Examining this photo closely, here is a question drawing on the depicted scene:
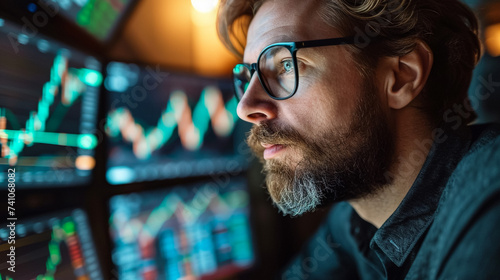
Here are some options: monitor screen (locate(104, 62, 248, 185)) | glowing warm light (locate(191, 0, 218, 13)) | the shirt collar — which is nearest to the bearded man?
the shirt collar

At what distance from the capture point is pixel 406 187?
1.05 m

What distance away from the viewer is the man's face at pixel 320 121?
3.32ft

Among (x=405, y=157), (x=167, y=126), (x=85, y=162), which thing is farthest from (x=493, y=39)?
(x=85, y=162)

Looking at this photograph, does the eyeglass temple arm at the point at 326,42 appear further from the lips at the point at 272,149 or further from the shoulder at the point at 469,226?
the shoulder at the point at 469,226

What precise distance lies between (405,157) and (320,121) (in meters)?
0.27

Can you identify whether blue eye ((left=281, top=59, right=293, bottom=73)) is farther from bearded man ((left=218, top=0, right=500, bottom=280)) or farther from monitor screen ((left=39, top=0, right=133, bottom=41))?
monitor screen ((left=39, top=0, right=133, bottom=41))

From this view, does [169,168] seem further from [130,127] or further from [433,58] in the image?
[433,58]

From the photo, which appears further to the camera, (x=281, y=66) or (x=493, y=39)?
(x=493, y=39)

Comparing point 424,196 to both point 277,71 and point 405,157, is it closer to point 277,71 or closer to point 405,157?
point 405,157

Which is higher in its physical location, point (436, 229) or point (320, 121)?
point (320, 121)

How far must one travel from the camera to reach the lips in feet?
3.46

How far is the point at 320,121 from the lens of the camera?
3.34 feet

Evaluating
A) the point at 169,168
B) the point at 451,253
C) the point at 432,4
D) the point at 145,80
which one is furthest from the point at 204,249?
the point at 432,4

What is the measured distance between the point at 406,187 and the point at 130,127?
983 mm
